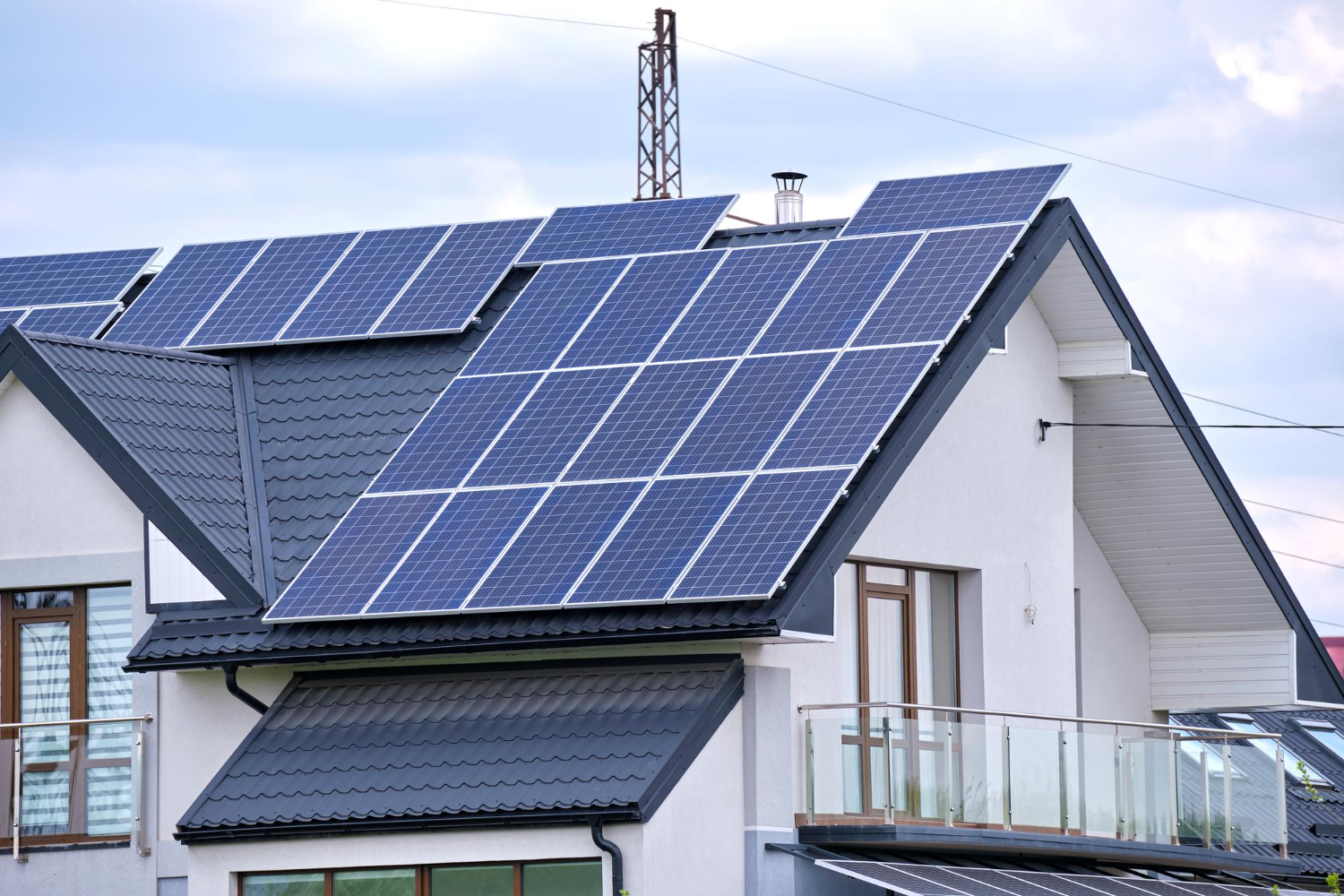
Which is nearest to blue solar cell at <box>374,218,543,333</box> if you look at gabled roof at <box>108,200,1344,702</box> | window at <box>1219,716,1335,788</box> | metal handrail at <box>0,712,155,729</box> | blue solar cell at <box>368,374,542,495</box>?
gabled roof at <box>108,200,1344,702</box>

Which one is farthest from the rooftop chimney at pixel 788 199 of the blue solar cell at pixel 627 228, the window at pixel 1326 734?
the window at pixel 1326 734

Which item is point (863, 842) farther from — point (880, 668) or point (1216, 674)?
point (1216, 674)

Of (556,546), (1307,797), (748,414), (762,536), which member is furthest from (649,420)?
(1307,797)

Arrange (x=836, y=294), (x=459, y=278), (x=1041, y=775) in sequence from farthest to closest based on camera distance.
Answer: (x=459, y=278) → (x=836, y=294) → (x=1041, y=775)

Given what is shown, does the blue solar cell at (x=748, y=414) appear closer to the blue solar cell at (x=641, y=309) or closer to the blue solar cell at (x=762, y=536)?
the blue solar cell at (x=762, y=536)

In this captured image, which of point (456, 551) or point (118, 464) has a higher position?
point (118, 464)

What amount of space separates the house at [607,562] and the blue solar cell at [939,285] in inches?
2.1

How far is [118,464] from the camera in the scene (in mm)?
24266

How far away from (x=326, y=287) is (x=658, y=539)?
7.60m

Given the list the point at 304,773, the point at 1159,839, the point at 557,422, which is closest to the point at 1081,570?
the point at 1159,839

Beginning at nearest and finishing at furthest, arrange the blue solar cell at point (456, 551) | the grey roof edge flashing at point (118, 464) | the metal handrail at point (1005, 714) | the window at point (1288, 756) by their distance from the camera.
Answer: the metal handrail at point (1005, 714)
the blue solar cell at point (456, 551)
the grey roof edge flashing at point (118, 464)
the window at point (1288, 756)

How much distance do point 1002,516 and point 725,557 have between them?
19.4 feet

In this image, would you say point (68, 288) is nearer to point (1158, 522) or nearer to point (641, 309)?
point (641, 309)

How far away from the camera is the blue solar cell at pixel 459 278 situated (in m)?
26.7
